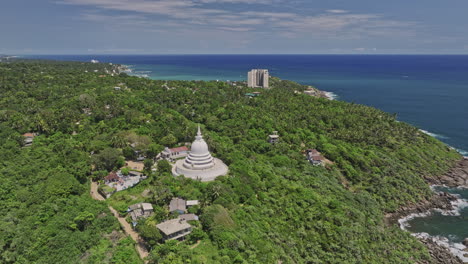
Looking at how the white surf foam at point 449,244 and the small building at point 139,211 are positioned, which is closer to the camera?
the small building at point 139,211

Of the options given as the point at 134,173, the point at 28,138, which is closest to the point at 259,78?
the point at 28,138

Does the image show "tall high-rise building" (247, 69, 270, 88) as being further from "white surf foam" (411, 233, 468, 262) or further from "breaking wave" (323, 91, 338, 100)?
"white surf foam" (411, 233, 468, 262)

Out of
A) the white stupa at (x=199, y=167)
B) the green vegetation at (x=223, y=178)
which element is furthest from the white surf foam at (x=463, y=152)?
the white stupa at (x=199, y=167)

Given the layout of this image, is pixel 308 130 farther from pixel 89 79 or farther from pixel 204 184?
pixel 89 79

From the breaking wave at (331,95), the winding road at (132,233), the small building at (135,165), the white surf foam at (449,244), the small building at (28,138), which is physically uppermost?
the breaking wave at (331,95)

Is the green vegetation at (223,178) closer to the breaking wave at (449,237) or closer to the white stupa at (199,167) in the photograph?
the white stupa at (199,167)

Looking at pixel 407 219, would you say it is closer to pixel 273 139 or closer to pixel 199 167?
pixel 273 139
